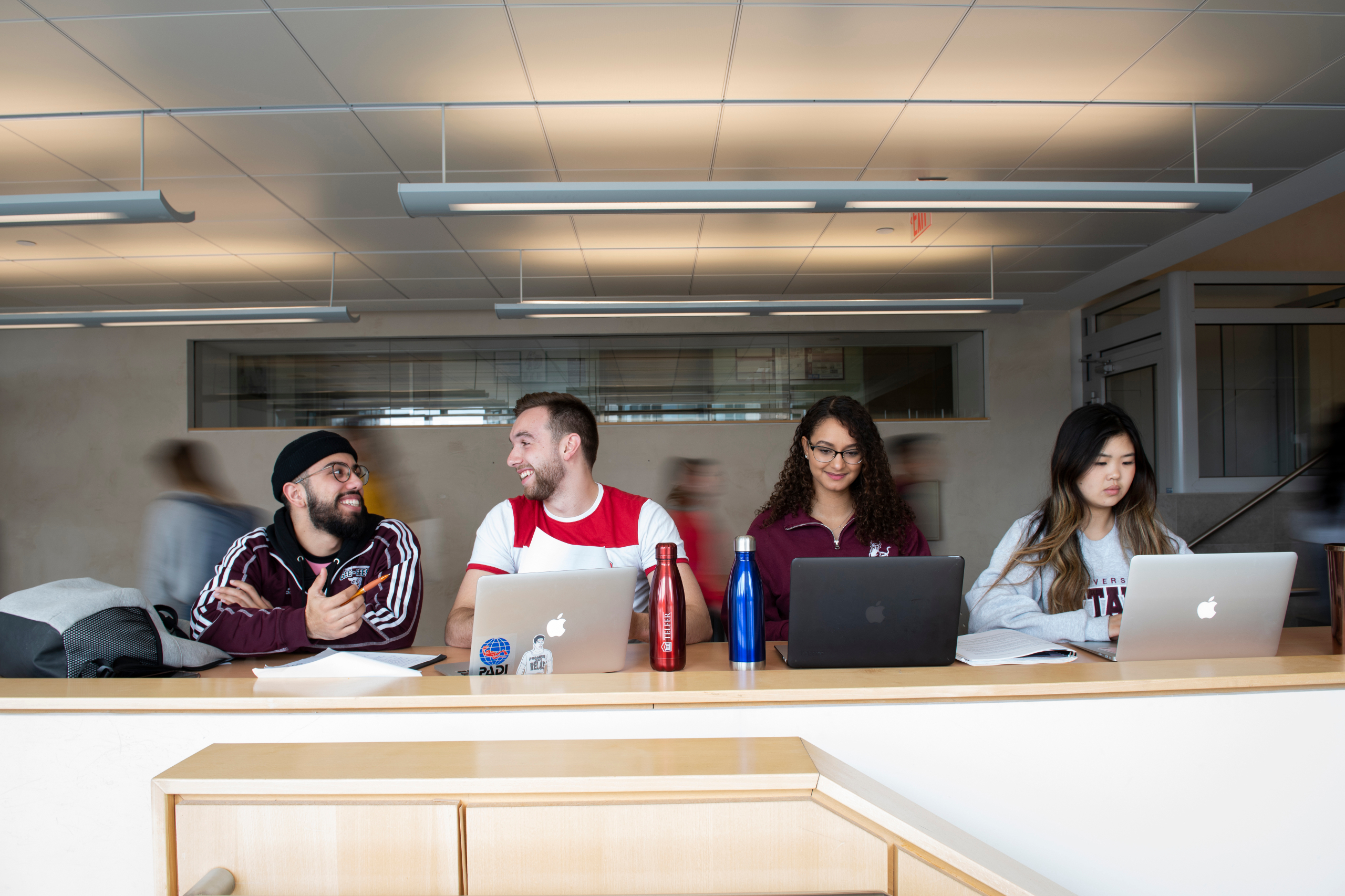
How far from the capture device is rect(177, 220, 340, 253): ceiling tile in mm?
4199

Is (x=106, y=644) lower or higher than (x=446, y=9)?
lower

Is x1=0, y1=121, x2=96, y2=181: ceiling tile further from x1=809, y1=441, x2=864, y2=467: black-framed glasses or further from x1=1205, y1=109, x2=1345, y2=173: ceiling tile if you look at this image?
x1=1205, y1=109, x2=1345, y2=173: ceiling tile

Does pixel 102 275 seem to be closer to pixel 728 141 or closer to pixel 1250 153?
pixel 728 141

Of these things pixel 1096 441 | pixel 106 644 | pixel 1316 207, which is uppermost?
pixel 1316 207

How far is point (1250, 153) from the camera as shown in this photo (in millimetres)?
3438

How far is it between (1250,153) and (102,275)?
6.72 meters

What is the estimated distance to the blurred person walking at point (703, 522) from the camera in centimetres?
368

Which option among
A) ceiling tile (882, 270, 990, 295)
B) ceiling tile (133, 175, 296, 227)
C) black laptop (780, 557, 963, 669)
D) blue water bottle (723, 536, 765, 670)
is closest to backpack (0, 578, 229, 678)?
blue water bottle (723, 536, 765, 670)

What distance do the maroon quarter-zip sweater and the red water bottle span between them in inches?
33.9

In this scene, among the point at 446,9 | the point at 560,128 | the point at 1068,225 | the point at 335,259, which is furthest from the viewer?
the point at 335,259

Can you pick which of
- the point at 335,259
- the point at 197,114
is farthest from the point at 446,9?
the point at 335,259

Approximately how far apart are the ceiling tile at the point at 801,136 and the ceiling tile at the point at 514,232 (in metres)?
1.12

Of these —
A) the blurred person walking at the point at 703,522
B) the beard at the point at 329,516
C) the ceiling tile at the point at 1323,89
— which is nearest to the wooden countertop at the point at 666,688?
the beard at the point at 329,516

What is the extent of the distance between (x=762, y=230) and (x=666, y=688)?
3.69m
